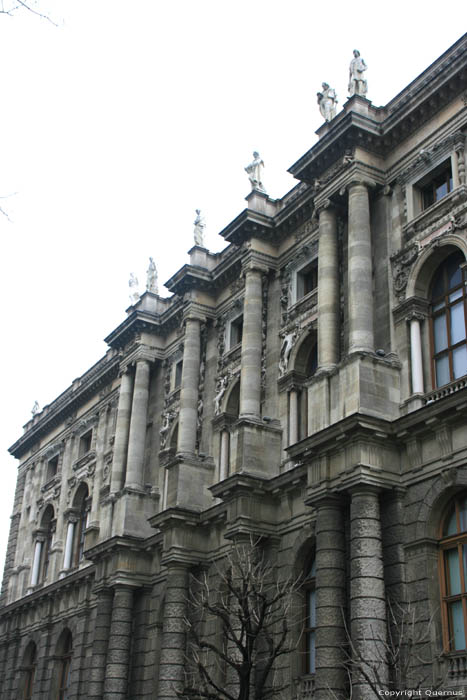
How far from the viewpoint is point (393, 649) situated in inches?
778

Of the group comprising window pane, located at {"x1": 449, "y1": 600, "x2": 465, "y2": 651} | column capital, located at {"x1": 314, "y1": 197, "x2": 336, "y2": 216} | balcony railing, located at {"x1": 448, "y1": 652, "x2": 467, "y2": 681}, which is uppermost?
column capital, located at {"x1": 314, "y1": 197, "x2": 336, "y2": 216}

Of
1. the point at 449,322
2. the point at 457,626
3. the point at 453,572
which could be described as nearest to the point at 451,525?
the point at 453,572

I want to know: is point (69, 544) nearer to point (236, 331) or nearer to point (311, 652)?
point (236, 331)

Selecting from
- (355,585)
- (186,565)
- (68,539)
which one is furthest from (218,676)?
(68,539)

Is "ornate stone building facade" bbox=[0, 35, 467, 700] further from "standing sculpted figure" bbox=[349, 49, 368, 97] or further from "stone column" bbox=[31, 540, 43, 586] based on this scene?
"stone column" bbox=[31, 540, 43, 586]

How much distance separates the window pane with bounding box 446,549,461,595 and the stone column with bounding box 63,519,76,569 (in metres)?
26.5

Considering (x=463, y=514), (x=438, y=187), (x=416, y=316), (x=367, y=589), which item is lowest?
(x=367, y=589)

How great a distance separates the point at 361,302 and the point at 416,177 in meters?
4.18

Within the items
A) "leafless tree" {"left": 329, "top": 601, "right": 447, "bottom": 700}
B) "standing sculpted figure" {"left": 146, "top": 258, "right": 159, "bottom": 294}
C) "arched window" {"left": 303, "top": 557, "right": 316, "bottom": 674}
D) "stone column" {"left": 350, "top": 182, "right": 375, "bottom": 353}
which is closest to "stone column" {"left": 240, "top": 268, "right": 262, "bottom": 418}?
"arched window" {"left": 303, "top": 557, "right": 316, "bottom": 674}

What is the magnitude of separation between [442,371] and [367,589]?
6167 millimetres

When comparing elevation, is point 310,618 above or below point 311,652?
above

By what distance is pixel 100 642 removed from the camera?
1358 inches

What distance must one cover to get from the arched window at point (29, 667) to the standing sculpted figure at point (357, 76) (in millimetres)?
30910

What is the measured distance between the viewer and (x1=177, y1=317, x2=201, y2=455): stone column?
111 feet
